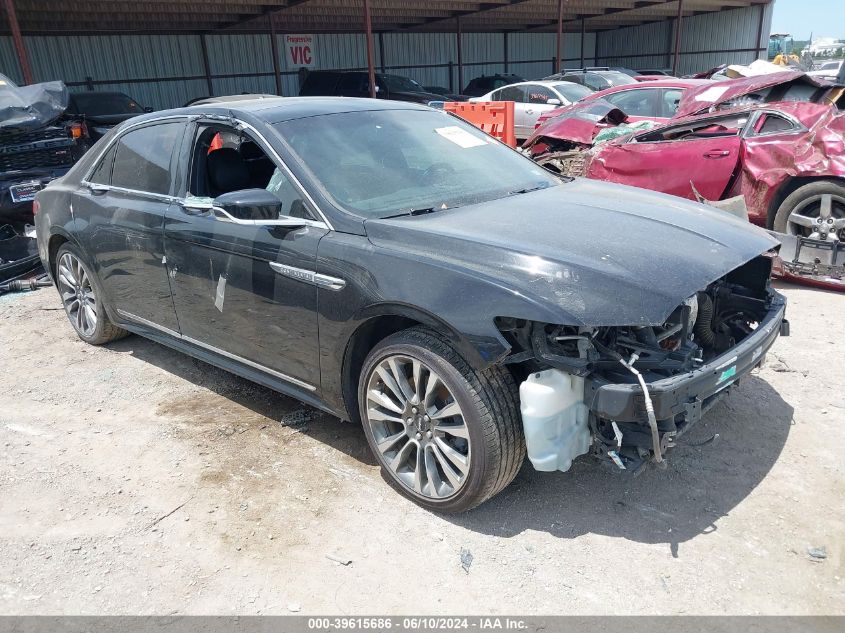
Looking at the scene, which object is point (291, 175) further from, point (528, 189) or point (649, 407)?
point (649, 407)

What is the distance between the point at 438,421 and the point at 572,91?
13.6 meters

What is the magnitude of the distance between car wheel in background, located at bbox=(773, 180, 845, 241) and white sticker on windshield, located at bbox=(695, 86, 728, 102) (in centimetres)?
240

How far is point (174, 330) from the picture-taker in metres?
4.27

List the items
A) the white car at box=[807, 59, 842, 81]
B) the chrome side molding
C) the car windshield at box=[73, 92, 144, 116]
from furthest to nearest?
the white car at box=[807, 59, 842, 81], the car windshield at box=[73, 92, 144, 116], the chrome side molding

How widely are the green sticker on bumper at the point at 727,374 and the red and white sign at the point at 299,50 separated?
82.0 feet

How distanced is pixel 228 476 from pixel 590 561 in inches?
72.2

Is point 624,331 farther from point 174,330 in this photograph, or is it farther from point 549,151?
point 549,151

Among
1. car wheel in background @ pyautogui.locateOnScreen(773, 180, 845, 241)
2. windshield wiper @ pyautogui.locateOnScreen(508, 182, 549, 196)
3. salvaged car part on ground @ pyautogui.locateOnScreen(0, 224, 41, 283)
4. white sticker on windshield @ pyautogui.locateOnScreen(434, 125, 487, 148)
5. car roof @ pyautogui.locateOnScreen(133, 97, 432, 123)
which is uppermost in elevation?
car roof @ pyautogui.locateOnScreen(133, 97, 432, 123)

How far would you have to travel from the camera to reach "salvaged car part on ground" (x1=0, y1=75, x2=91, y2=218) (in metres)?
7.16

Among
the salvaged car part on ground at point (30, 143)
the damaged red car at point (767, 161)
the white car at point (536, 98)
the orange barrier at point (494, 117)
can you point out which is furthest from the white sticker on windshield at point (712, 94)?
the salvaged car part on ground at point (30, 143)

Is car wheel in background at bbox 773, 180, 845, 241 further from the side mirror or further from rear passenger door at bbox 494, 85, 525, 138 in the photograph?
rear passenger door at bbox 494, 85, 525, 138

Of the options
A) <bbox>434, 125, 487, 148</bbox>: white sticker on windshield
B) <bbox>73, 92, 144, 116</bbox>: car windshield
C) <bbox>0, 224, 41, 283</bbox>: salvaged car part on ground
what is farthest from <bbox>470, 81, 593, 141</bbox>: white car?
<bbox>434, 125, 487, 148</bbox>: white sticker on windshield

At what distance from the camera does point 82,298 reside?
17.3ft

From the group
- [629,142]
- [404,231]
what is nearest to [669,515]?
[404,231]
